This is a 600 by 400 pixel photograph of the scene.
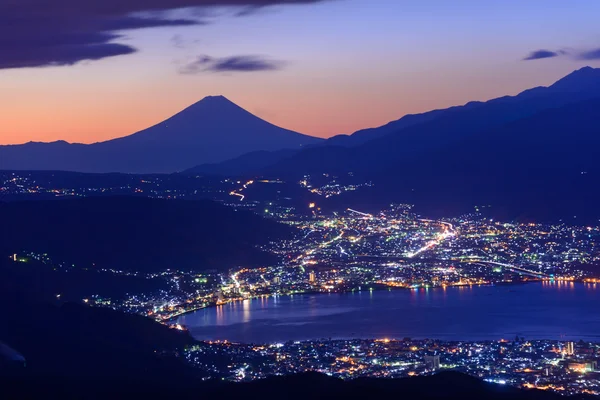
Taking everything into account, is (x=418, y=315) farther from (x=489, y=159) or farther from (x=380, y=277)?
(x=489, y=159)

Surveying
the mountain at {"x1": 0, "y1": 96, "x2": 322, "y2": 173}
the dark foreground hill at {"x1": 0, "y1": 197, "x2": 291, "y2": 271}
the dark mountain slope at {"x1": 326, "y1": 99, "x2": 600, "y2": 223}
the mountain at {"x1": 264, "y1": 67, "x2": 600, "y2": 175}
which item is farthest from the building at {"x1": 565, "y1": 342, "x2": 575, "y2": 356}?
the mountain at {"x1": 0, "y1": 96, "x2": 322, "y2": 173}

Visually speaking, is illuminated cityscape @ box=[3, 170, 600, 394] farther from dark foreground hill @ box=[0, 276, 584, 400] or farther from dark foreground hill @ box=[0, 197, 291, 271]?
dark foreground hill @ box=[0, 276, 584, 400]

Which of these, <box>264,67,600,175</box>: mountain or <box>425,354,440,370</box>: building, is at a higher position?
<box>264,67,600,175</box>: mountain

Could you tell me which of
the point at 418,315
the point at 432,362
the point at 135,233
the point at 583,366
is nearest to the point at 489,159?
the point at 135,233

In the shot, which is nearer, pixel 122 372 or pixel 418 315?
pixel 122 372

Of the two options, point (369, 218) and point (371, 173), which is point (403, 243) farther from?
point (371, 173)

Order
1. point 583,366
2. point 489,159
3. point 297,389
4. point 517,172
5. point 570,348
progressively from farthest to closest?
point 489,159, point 517,172, point 570,348, point 583,366, point 297,389
